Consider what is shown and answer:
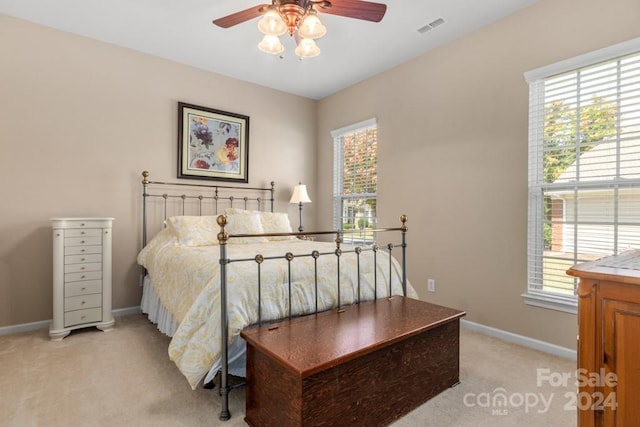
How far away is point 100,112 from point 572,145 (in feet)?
13.8

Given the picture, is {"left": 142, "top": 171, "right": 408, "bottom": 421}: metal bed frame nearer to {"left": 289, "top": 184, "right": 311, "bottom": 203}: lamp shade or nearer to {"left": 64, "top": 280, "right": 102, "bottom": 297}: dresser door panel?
{"left": 289, "top": 184, "right": 311, "bottom": 203}: lamp shade

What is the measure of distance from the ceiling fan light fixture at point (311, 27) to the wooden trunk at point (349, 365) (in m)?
1.78

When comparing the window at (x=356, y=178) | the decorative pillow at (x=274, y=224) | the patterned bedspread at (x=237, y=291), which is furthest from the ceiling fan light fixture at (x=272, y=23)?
the window at (x=356, y=178)

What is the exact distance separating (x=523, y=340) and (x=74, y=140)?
4420 mm

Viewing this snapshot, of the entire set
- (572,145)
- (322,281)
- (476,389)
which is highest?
(572,145)

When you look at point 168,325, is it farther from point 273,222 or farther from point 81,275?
point 273,222

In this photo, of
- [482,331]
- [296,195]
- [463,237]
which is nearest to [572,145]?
[463,237]

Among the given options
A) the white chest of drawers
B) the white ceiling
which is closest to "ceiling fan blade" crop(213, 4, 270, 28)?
the white ceiling

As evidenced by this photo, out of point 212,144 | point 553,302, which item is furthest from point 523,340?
point 212,144

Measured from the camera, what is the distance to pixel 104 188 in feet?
10.8

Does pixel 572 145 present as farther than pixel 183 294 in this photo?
Yes

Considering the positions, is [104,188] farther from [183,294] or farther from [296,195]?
[296,195]

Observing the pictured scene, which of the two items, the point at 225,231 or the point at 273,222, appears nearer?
the point at 225,231

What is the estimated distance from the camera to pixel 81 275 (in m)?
2.87
